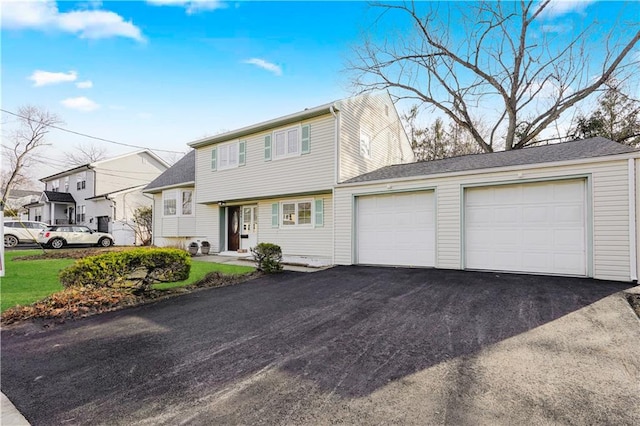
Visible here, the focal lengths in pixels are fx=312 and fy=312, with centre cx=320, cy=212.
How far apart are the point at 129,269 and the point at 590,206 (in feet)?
33.5

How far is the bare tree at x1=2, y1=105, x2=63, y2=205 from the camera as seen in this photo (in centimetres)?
3164

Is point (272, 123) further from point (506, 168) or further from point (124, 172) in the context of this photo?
point (124, 172)

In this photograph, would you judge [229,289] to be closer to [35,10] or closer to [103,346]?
[103,346]

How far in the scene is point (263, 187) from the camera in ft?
42.9

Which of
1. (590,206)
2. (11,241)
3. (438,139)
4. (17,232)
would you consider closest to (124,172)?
(17,232)

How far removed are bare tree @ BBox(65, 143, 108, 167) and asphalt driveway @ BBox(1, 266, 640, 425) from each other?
43.8 m

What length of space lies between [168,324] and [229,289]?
2.64 meters


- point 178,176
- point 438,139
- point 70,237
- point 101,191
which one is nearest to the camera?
point 178,176

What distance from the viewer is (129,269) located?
20.5 ft

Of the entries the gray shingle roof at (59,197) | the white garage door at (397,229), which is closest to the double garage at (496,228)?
the white garage door at (397,229)

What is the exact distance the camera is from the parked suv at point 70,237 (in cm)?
1738

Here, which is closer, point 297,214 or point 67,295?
point 67,295

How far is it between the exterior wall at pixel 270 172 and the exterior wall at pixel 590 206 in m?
1.76

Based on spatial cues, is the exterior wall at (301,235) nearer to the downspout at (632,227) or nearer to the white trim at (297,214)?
the white trim at (297,214)
